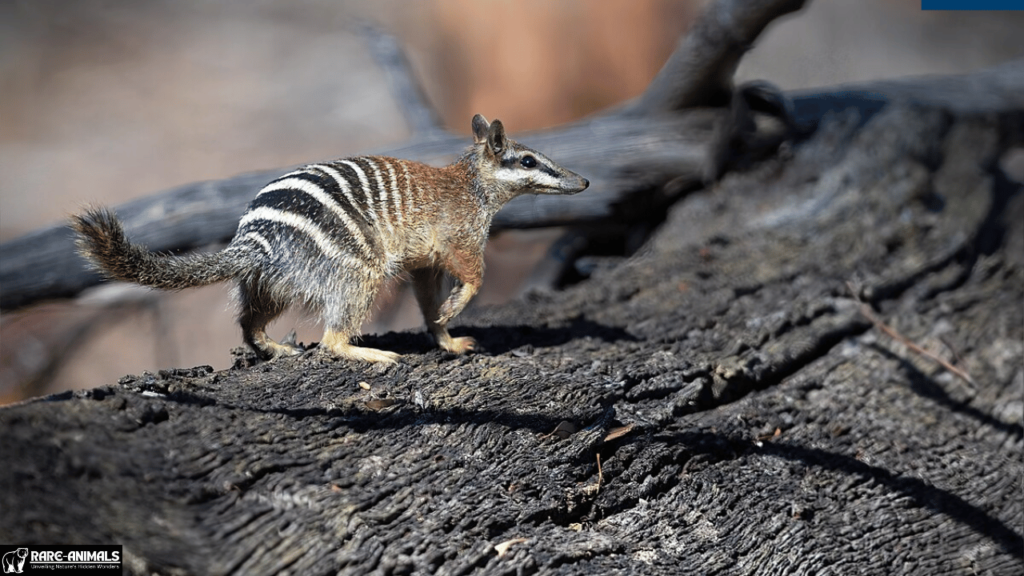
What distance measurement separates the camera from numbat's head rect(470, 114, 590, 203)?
156 inches

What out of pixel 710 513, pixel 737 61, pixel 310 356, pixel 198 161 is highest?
pixel 198 161

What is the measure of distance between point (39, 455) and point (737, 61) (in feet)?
16.1

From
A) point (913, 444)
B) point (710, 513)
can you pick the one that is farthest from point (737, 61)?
point (710, 513)

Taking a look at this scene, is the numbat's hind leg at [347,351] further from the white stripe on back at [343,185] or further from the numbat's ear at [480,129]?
the numbat's ear at [480,129]

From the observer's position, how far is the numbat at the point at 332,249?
326 cm

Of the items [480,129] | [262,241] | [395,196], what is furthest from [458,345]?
[480,129]

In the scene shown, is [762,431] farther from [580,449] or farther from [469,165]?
[469,165]

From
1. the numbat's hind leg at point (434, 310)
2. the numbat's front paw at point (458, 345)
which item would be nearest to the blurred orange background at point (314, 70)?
the numbat's hind leg at point (434, 310)

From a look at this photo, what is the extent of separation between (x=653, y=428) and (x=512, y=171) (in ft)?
4.66

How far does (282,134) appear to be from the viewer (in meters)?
11.0

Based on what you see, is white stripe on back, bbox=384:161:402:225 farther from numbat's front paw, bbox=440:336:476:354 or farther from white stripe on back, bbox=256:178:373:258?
numbat's front paw, bbox=440:336:476:354

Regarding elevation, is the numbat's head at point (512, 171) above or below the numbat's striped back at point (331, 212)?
above

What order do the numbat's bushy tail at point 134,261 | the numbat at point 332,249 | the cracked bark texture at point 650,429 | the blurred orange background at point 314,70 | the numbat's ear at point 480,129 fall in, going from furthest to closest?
the blurred orange background at point 314,70 → the numbat's ear at point 480,129 → the numbat at point 332,249 → the numbat's bushy tail at point 134,261 → the cracked bark texture at point 650,429

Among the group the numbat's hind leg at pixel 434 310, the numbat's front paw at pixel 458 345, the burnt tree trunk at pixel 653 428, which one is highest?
the numbat's hind leg at pixel 434 310
